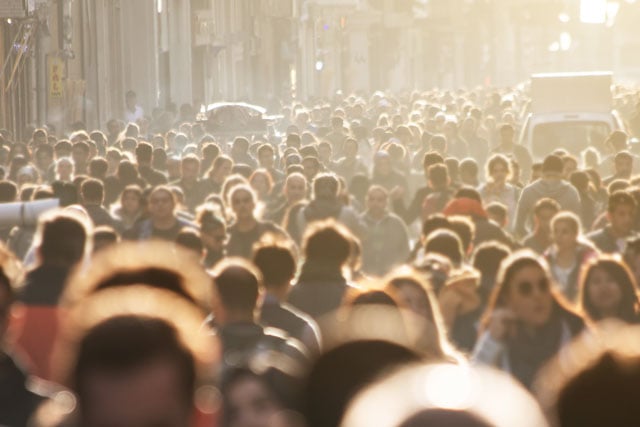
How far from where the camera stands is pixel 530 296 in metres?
7.79

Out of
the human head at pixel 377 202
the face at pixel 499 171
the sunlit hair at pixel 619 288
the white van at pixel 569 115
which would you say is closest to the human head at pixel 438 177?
the face at pixel 499 171

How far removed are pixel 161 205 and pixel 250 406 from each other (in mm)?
7871

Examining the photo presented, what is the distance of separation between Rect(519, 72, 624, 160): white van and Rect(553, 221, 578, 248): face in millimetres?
14679

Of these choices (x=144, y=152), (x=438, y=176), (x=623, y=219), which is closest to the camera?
(x=623, y=219)

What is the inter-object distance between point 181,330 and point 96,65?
135 feet

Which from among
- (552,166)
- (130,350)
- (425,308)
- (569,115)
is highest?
(130,350)

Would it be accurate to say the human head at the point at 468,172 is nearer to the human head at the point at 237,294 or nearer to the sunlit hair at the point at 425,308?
the sunlit hair at the point at 425,308

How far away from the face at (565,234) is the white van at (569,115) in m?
14.7

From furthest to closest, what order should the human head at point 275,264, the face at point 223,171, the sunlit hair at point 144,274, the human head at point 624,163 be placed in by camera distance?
the human head at point 624,163 < the face at point 223,171 < the human head at point 275,264 < the sunlit hair at point 144,274

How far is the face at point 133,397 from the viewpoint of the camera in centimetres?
272

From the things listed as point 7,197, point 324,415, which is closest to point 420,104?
point 7,197

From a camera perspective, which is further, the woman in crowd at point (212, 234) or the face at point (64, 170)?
the face at point (64, 170)

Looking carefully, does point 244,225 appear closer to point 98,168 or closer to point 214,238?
point 214,238

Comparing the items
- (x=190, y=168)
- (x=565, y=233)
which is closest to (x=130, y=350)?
(x=565, y=233)
